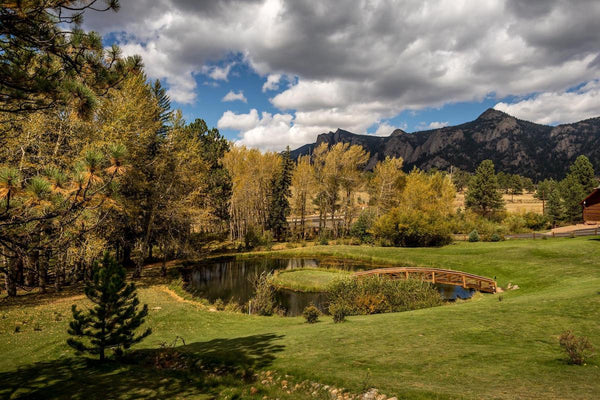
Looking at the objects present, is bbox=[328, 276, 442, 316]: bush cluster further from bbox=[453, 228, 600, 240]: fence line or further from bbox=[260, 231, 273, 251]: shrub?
bbox=[453, 228, 600, 240]: fence line

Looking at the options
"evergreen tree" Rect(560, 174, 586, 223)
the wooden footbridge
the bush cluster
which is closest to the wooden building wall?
the wooden footbridge

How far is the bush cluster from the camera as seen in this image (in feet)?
63.7

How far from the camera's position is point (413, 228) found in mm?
43188

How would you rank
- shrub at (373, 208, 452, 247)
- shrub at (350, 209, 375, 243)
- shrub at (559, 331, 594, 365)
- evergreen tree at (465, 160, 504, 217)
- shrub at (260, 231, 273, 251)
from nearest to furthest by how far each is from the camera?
shrub at (559, 331, 594, 365), shrub at (373, 208, 452, 247), shrub at (260, 231, 273, 251), shrub at (350, 209, 375, 243), evergreen tree at (465, 160, 504, 217)

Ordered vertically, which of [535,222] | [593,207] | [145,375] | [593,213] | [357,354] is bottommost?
[535,222]

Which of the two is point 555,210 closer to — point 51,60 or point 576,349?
point 576,349

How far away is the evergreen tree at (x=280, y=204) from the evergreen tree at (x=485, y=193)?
1822 inches

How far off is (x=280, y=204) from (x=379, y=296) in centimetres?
3854

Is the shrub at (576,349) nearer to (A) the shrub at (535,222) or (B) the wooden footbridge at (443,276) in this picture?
(B) the wooden footbridge at (443,276)

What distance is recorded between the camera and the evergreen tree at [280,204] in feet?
187

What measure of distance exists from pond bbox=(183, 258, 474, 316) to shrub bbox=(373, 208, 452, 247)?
9.45m

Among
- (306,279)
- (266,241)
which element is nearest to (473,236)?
(306,279)

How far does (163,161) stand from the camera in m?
27.1

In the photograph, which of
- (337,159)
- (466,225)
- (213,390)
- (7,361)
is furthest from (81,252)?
(466,225)
